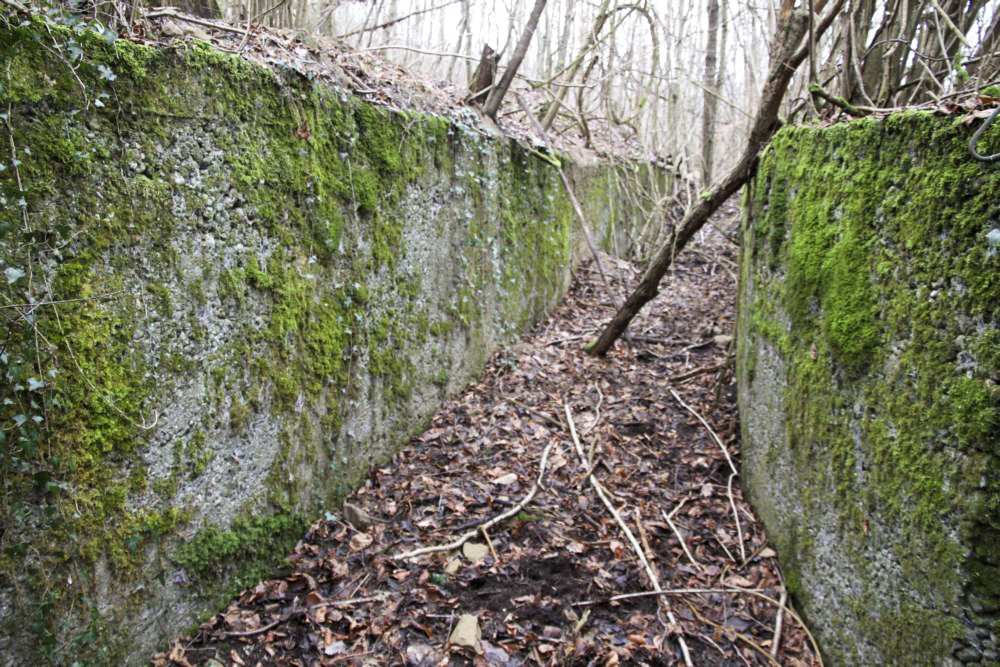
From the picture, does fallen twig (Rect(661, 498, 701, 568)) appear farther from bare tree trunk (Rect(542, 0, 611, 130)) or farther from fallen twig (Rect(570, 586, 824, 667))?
bare tree trunk (Rect(542, 0, 611, 130))

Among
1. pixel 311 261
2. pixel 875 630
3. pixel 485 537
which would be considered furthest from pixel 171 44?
pixel 875 630

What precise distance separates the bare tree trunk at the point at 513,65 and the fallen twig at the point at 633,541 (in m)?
3.61

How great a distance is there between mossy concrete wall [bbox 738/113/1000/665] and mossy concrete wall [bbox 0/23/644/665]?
2.96 m

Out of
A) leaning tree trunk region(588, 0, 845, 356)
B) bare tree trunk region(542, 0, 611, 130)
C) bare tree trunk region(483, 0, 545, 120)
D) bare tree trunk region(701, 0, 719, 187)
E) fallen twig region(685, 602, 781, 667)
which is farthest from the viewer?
bare tree trunk region(701, 0, 719, 187)

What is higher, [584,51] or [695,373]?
[584,51]

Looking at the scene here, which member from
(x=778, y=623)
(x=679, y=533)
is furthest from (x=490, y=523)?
(x=778, y=623)

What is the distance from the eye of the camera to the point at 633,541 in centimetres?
397

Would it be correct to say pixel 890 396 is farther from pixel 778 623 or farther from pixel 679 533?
pixel 679 533

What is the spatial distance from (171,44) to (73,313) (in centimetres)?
143

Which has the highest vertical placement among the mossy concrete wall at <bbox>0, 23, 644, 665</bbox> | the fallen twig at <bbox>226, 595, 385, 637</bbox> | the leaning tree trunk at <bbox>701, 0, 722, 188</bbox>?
the leaning tree trunk at <bbox>701, 0, 722, 188</bbox>

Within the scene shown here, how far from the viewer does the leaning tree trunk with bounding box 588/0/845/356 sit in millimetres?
4805

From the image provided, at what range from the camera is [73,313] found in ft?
8.77

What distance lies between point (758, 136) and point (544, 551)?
12.3 feet

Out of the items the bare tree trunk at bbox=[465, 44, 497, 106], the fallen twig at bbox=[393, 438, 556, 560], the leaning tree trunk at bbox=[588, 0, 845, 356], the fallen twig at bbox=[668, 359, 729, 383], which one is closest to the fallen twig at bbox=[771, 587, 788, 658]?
the fallen twig at bbox=[393, 438, 556, 560]
